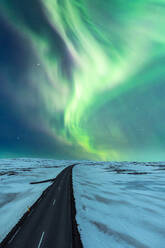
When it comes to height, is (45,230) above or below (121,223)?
below

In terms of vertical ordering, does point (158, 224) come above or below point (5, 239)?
above

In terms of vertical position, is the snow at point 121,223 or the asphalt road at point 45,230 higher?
the snow at point 121,223

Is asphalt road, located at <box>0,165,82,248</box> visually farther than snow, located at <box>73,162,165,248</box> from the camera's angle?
No

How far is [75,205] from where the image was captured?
15.3 meters

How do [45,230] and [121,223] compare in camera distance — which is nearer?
[45,230]

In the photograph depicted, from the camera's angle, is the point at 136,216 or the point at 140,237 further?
the point at 136,216

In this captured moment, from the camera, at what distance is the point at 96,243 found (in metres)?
8.74

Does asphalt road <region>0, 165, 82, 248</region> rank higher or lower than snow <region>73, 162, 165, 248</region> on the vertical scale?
lower

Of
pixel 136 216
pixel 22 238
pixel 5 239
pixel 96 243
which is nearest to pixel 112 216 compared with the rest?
pixel 136 216

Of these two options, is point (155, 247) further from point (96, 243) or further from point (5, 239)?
point (5, 239)

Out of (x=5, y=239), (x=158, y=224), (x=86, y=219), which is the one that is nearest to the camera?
(x=5, y=239)

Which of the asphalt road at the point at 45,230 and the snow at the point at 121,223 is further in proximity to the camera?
the snow at the point at 121,223

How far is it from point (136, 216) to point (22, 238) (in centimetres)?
1017

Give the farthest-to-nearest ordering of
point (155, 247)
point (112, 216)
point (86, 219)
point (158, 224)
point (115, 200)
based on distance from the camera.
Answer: point (115, 200)
point (112, 216)
point (86, 219)
point (158, 224)
point (155, 247)
